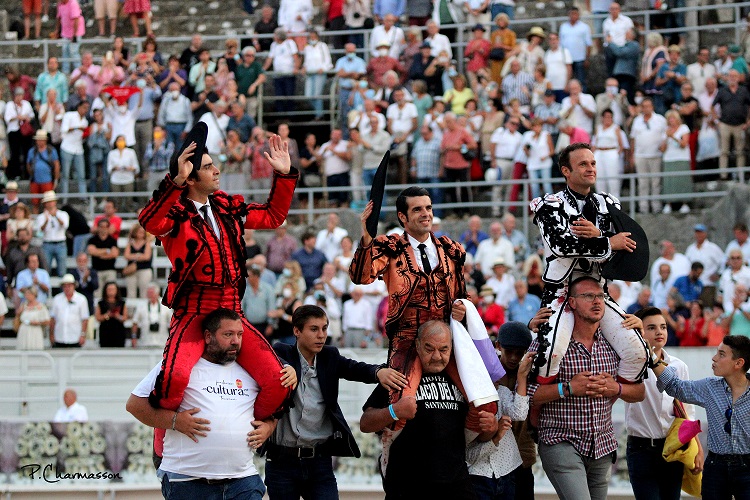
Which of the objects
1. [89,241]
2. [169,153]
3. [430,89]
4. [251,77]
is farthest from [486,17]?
[89,241]

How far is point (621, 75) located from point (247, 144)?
210 inches

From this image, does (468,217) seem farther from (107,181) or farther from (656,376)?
(656,376)

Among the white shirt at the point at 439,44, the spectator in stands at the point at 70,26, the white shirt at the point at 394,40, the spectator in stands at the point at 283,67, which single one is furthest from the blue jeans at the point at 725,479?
the spectator in stands at the point at 70,26

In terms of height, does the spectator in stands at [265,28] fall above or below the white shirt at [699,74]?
above

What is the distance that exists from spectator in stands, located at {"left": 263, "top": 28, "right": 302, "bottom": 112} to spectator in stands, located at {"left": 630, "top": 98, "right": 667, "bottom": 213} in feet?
19.5

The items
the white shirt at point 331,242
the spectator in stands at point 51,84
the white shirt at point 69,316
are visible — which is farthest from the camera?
the spectator in stands at point 51,84

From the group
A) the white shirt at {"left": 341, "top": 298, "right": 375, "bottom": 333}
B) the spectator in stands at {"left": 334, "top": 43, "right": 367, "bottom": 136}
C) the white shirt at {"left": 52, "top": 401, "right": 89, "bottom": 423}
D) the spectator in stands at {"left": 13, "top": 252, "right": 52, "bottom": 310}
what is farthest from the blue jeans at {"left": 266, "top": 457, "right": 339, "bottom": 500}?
the spectator in stands at {"left": 334, "top": 43, "right": 367, "bottom": 136}

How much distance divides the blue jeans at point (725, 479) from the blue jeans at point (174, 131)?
13.6 metres

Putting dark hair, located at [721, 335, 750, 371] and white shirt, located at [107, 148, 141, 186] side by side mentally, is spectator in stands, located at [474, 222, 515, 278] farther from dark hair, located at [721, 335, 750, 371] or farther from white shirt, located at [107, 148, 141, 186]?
dark hair, located at [721, 335, 750, 371]

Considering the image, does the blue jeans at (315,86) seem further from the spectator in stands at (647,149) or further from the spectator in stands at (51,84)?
the spectator in stands at (647,149)

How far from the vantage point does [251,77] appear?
2264 cm

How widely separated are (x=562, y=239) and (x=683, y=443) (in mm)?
1822

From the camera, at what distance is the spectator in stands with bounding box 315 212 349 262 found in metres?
18.8

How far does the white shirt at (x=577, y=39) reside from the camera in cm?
2109
